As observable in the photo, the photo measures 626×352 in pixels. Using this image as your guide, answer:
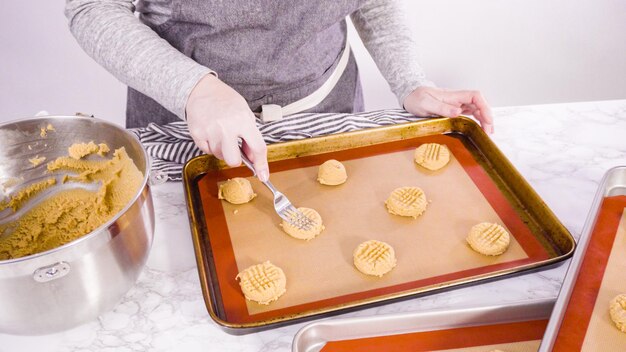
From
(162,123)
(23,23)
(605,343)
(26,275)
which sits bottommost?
(23,23)

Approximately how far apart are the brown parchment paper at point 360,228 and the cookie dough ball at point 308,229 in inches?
0.4

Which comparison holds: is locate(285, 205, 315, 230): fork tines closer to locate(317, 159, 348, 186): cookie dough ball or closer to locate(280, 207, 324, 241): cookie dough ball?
locate(280, 207, 324, 241): cookie dough ball

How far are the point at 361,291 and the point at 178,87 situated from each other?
1.69 ft

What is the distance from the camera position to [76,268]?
76 centimetres

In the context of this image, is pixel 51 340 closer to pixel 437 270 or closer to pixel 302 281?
pixel 302 281

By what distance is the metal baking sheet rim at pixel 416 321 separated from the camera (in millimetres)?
829

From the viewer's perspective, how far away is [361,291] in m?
0.98

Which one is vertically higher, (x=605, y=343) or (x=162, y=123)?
(x=605, y=343)

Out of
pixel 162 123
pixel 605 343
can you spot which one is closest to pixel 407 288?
pixel 605 343

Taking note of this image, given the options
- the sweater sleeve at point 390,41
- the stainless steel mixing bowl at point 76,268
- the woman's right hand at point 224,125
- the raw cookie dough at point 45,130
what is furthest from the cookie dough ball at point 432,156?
the raw cookie dough at point 45,130

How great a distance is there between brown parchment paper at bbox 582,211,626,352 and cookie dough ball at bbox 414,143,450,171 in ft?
1.34

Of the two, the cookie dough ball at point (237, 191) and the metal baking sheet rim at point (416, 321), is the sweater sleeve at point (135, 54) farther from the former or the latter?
the metal baking sheet rim at point (416, 321)

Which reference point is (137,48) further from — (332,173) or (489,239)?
(489,239)

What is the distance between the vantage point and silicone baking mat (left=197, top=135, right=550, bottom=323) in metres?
0.99
